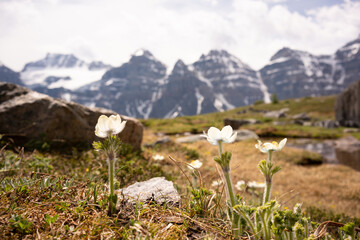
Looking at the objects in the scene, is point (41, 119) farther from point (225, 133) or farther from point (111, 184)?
point (225, 133)

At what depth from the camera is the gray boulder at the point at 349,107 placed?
1369 inches

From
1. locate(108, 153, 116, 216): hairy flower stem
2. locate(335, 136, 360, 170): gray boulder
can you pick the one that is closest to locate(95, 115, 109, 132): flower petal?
locate(108, 153, 116, 216): hairy flower stem

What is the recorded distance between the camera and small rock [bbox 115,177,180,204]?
2139 mm

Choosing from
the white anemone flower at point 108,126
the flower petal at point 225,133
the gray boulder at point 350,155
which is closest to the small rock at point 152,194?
the white anemone flower at point 108,126

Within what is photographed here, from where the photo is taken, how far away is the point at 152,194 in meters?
2.15

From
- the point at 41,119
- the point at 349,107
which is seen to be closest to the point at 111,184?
the point at 41,119

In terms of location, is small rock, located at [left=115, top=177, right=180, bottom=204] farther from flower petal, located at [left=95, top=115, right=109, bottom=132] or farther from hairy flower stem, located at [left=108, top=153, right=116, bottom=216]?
flower petal, located at [left=95, top=115, right=109, bottom=132]

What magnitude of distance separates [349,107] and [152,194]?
45.8 meters

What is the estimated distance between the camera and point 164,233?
161 centimetres

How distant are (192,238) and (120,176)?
261cm

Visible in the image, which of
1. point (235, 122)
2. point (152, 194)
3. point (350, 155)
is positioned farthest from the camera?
point (235, 122)

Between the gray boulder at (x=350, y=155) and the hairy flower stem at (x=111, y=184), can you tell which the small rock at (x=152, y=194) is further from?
the gray boulder at (x=350, y=155)

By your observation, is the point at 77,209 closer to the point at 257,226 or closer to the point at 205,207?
the point at 205,207

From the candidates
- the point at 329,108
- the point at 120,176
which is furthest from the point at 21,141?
the point at 329,108
